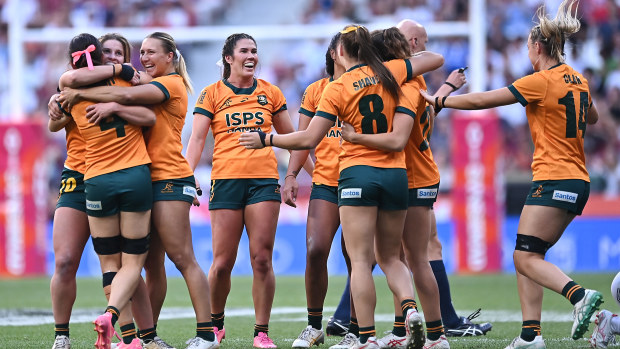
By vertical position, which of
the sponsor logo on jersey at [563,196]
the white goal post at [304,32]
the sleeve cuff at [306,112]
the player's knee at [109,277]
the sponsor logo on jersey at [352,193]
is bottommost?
the player's knee at [109,277]

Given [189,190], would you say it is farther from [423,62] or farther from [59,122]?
[423,62]

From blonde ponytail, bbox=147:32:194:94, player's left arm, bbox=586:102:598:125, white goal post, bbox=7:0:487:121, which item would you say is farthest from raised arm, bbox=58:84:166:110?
white goal post, bbox=7:0:487:121

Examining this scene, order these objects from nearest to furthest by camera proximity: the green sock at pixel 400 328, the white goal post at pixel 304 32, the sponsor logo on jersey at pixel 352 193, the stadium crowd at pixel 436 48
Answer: the sponsor logo on jersey at pixel 352 193 < the green sock at pixel 400 328 < the white goal post at pixel 304 32 < the stadium crowd at pixel 436 48

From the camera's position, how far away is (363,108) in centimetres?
591

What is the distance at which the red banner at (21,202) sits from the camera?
14.7 m

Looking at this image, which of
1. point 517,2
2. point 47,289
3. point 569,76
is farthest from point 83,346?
point 517,2

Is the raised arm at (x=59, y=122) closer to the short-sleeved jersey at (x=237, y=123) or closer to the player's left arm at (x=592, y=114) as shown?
the short-sleeved jersey at (x=237, y=123)

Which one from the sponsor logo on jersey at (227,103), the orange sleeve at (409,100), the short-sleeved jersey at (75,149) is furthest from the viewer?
the sponsor logo on jersey at (227,103)

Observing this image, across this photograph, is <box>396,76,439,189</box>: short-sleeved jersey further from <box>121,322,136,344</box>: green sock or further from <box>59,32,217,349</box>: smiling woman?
<box>121,322,136,344</box>: green sock

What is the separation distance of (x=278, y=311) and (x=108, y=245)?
12.8 ft

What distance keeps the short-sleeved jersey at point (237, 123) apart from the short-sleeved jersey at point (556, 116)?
200cm

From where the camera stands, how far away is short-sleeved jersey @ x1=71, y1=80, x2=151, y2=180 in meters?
5.90

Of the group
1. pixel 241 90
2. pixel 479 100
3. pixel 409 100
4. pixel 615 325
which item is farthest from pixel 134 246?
pixel 615 325

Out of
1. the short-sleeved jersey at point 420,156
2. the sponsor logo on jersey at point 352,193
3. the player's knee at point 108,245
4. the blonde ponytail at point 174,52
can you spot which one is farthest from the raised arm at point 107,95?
the short-sleeved jersey at point 420,156
